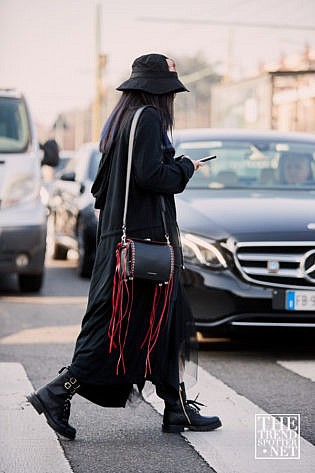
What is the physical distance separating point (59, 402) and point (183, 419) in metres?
0.60

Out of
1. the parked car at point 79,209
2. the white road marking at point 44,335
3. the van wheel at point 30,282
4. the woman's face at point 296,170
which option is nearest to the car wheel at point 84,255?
the parked car at point 79,209

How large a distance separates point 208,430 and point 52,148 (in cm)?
679

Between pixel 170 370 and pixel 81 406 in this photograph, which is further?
pixel 81 406

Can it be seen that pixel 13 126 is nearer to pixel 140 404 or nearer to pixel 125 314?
pixel 140 404

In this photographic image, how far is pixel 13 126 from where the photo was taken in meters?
12.4

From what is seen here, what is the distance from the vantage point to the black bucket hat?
550 centimetres

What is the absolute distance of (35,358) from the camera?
317 inches

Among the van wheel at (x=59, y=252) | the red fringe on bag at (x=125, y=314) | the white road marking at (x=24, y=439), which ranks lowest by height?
the van wheel at (x=59, y=252)

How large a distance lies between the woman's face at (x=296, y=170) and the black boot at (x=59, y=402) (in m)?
4.45

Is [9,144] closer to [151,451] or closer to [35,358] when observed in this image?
[35,358]

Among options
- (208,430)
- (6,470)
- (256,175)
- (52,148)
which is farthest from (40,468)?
(52,148)

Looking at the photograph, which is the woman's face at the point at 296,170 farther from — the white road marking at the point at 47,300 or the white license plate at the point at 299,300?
the white road marking at the point at 47,300

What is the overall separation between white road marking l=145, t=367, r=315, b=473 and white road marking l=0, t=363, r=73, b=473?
54 cm

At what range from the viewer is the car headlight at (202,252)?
312 inches
